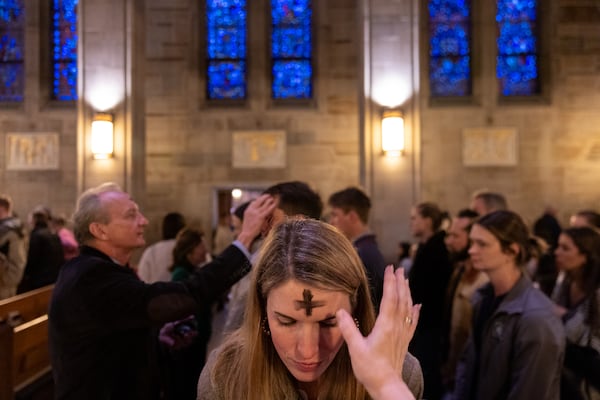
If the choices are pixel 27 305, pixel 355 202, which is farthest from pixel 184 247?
pixel 355 202

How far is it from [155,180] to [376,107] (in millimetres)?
4373

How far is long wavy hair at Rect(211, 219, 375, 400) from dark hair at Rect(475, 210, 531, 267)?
1699 millimetres

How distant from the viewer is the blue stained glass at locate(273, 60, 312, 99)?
10719mm

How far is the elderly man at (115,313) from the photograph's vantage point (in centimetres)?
232

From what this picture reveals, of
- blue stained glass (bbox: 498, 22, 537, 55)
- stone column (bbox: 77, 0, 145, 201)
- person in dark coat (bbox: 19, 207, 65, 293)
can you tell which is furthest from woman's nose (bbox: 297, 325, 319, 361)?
blue stained glass (bbox: 498, 22, 537, 55)

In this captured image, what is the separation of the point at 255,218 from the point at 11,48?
10.4m

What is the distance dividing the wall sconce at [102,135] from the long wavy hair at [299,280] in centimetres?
742

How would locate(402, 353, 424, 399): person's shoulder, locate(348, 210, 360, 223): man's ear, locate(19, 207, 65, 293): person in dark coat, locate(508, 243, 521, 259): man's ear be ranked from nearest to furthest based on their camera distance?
1. locate(402, 353, 424, 399): person's shoulder
2. locate(508, 243, 521, 259): man's ear
3. locate(348, 210, 360, 223): man's ear
4. locate(19, 207, 65, 293): person in dark coat

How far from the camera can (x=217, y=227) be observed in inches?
407

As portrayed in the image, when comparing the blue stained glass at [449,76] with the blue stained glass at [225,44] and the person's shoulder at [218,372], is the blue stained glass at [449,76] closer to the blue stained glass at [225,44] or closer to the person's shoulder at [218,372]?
the blue stained glass at [225,44]

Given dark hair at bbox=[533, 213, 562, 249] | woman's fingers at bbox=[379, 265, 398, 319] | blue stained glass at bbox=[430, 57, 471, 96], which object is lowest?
dark hair at bbox=[533, 213, 562, 249]

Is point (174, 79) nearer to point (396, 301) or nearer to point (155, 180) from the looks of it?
point (155, 180)

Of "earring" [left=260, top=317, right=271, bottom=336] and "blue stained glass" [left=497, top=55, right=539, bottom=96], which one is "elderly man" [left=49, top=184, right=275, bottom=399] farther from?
"blue stained glass" [left=497, top=55, right=539, bottom=96]

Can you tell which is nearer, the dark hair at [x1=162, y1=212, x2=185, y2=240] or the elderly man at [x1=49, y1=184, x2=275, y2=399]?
the elderly man at [x1=49, y1=184, x2=275, y2=399]
